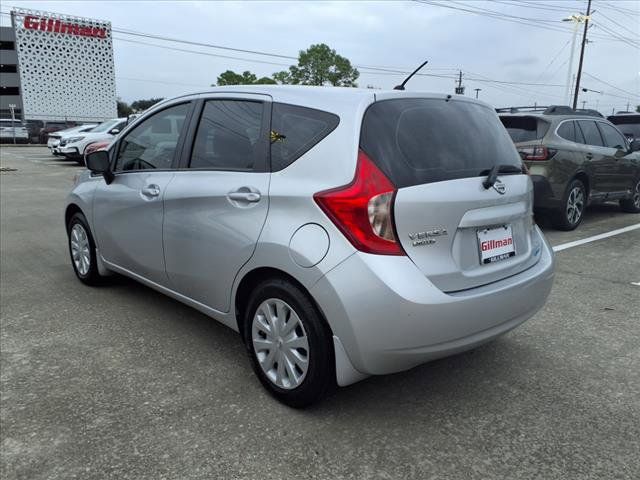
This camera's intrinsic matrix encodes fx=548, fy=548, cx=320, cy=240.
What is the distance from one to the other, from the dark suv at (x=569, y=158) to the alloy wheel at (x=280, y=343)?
17.3 ft

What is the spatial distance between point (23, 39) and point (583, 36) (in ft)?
196

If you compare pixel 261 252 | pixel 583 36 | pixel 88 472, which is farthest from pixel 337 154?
pixel 583 36

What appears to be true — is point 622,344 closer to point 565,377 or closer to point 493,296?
point 565,377

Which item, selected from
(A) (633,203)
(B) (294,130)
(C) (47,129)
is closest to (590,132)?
(A) (633,203)

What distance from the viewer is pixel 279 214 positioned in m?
2.67

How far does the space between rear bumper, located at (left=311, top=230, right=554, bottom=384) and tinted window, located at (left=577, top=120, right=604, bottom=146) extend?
611 centimetres

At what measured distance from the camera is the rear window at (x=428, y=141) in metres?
2.52

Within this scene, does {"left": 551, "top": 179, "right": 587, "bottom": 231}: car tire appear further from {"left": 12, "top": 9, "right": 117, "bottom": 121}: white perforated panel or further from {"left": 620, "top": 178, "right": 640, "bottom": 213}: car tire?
{"left": 12, "top": 9, "right": 117, "bottom": 121}: white perforated panel

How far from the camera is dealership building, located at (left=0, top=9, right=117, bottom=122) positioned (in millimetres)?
64188

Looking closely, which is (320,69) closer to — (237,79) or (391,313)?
(237,79)

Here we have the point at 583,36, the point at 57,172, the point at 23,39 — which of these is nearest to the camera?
the point at 57,172

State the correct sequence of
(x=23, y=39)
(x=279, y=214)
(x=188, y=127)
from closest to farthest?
(x=279, y=214) → (x=188, y=127) → (x=23, y=39)

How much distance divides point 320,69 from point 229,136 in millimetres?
68406

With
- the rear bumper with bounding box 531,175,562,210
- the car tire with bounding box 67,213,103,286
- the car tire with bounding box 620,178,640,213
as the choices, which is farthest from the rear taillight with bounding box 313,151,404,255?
the car tire with bounding box 620,178,640,213
